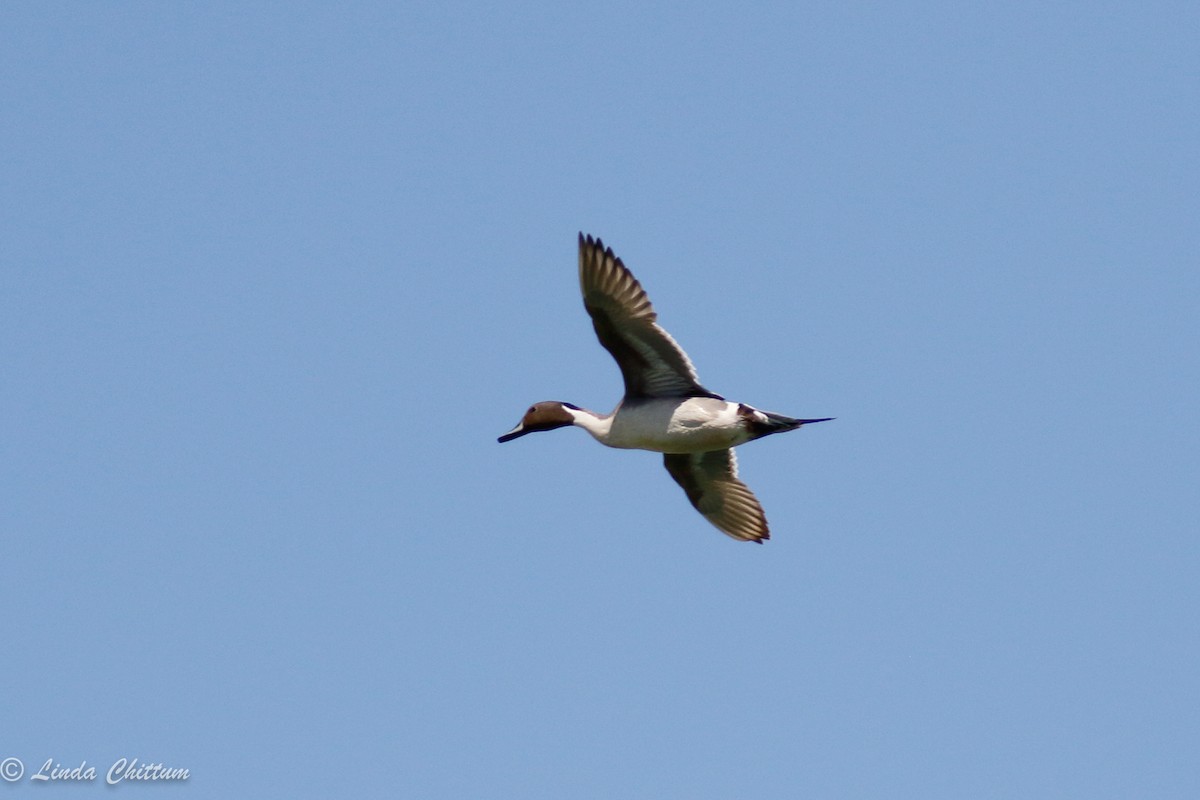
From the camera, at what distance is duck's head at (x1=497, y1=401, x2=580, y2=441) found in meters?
12.0

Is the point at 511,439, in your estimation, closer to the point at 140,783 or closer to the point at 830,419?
the point at 830,419

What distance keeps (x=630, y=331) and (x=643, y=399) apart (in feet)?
2.21

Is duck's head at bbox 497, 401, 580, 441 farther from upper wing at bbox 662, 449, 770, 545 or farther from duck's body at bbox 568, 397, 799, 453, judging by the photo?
upper wing at bbox 662, 449, 770, 545

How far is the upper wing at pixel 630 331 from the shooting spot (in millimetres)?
10875

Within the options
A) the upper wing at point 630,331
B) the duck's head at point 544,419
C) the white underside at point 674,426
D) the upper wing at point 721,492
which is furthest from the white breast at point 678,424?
the upper wing at point 721,492

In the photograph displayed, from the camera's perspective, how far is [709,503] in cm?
1309

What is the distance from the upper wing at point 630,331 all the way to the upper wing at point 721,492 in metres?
1.45

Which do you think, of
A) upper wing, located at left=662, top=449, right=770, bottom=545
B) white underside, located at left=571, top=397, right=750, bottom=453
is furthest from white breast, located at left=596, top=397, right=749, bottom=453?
upper wing, located at left=662, top=449, right=770, bottom=545

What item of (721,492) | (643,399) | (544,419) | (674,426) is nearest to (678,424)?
(674,426)

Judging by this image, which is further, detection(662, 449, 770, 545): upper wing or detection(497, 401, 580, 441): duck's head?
detection(662, 449, 770, 545): upper wing

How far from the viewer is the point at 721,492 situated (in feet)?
42.7

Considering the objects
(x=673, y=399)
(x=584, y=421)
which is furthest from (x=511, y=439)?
(x=673, y=399)

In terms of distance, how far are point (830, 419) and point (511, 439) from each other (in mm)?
2649

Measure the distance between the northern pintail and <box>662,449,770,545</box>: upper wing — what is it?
20.6 inches
